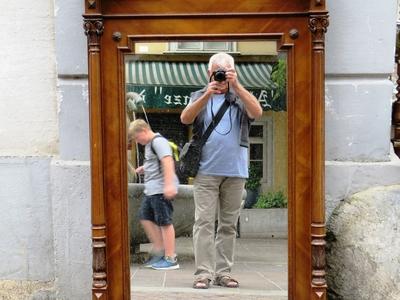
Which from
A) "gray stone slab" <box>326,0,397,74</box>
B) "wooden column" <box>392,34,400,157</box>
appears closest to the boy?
"gray stone slab" <box>326,0,397,74</box>

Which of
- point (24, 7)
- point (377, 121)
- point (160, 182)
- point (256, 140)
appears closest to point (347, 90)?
point (377, 121)

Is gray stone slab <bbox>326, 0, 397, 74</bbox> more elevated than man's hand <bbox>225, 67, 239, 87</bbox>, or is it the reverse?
gray stone slab <bbox>326, 0, 397, 74</bbox>

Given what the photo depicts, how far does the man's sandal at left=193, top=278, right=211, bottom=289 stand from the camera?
2887 mm

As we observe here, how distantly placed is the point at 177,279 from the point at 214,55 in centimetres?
119

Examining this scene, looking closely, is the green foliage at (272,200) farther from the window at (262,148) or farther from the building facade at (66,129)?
the building facade at (66,129)

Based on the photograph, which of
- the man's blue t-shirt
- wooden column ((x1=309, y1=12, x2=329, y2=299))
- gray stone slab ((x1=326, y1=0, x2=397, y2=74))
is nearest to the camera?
wooden column ((x1=309, y1=12, x2=329, y2=299))

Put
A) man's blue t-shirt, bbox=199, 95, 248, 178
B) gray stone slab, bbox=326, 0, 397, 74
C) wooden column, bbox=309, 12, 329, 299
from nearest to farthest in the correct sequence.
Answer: wooden column, bbox=309, 12, 329, 299 < man's blue t-shirt, bbox=199, 95, 248, 178 < gray stone slab, bbox=326, 0, 397, 74

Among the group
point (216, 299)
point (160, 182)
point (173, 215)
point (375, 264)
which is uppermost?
point (160, 182)

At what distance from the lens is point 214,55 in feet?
9.14

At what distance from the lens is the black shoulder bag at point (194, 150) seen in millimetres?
2850

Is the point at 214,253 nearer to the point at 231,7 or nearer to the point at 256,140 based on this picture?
the point at 256,140

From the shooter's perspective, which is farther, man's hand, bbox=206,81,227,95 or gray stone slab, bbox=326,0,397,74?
gray stone slab, bbox=326,0,397,74

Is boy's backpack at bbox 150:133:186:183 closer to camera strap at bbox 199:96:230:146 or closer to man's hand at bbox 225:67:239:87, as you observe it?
camera strap at bbox 199:96:230:146

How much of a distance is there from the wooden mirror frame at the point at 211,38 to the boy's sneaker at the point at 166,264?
0.21 metres
